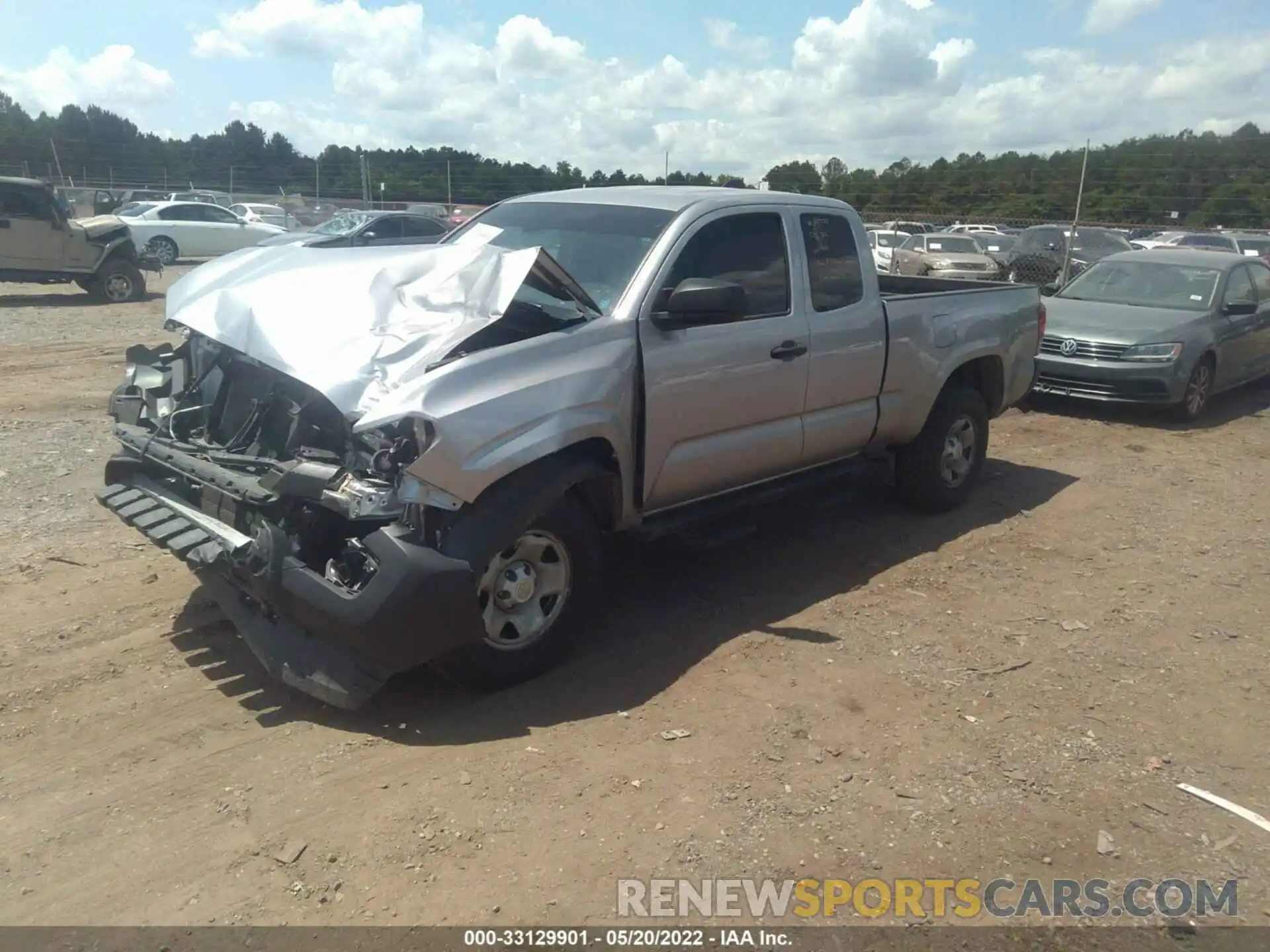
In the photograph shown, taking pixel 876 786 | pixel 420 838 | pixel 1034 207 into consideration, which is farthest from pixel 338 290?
pixel 1034 207

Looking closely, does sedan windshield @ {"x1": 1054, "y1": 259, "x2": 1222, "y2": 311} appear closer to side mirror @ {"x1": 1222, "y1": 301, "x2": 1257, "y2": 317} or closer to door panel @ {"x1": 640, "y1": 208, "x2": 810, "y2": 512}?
side mirror @ {"x1": 1222, "y1": 301, "x2": 1257, "y2": 317}

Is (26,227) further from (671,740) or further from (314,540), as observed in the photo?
(671,740)

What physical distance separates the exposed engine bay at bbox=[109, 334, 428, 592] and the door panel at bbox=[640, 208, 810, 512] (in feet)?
4.41

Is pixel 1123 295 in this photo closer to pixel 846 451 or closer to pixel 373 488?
pixel 846 451

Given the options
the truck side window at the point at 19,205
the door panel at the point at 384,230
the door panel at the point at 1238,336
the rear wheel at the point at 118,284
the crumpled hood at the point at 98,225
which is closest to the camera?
the door panel at the point at 1238,336

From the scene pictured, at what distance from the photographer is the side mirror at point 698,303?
450 centimetres

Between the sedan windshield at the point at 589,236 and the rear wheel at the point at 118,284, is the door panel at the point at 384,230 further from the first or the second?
the sedan windshield at the point at 589,236

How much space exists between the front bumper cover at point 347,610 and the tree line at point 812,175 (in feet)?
35.9

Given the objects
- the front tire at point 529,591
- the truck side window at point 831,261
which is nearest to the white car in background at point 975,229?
the truck side window at point 831,261

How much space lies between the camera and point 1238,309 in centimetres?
1047

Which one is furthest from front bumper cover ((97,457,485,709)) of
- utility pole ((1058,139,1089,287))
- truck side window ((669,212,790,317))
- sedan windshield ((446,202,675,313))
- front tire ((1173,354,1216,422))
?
utility pole ((1058,139,1089,287))

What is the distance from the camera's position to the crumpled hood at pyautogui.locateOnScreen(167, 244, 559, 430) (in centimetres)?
386

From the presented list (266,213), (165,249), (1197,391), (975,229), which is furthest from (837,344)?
(266,213)

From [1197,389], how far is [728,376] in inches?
293
